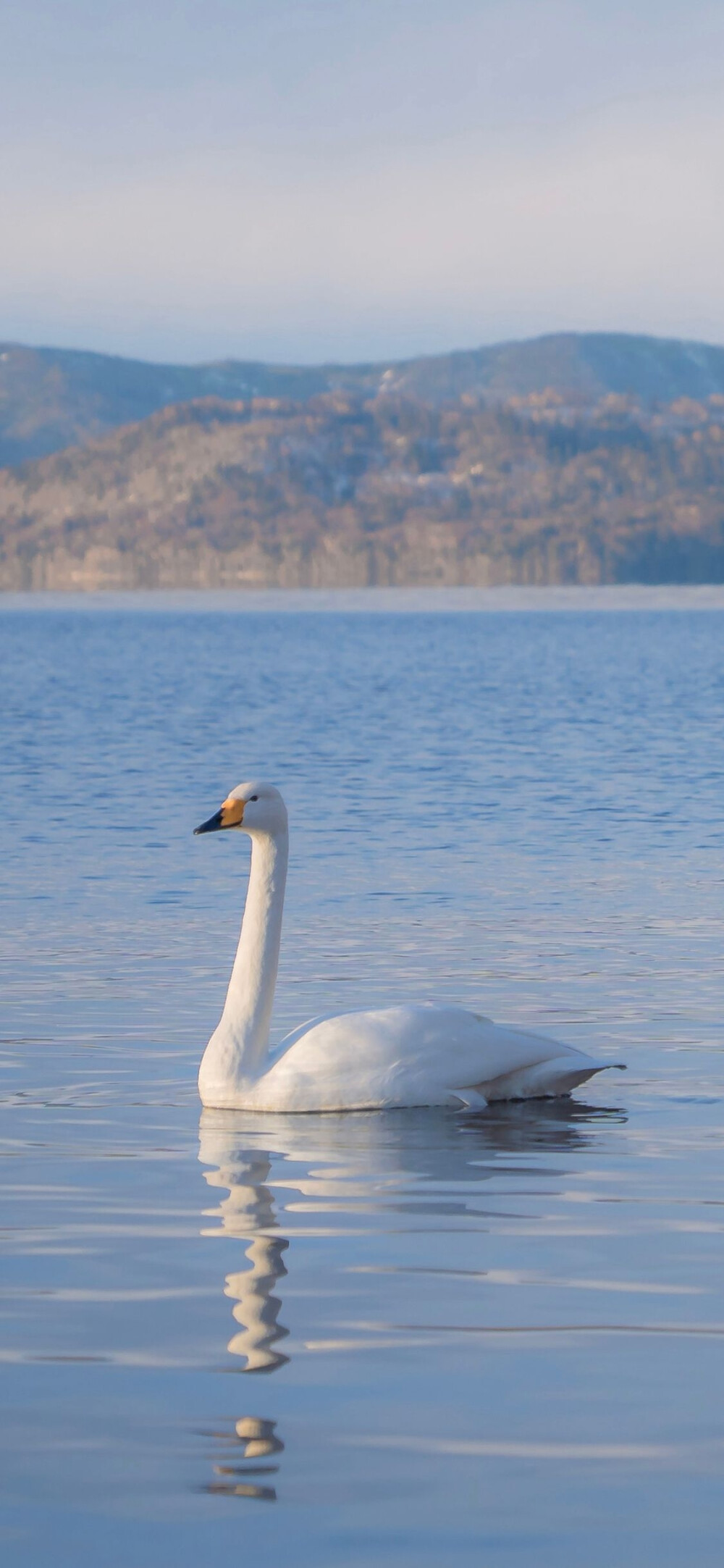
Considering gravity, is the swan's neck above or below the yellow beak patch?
below

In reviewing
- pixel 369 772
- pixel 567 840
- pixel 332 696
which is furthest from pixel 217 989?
pixel 332 696

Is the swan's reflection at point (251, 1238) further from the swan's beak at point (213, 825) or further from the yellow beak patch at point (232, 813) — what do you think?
the yellow beak patch at point (232, 813)

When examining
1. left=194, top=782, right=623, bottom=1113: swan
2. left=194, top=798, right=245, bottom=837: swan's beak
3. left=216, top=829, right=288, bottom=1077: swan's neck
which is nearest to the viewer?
left=194, top=782, right=623, bottom=1113: swan

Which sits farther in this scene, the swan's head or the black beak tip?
the swan's head

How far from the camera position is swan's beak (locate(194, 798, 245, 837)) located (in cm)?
1386

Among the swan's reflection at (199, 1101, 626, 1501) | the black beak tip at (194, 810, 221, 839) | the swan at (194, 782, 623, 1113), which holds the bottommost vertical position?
the swan's reflection at (199, 1101, 626, 1501)

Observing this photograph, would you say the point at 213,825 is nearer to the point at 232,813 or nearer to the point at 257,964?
the point at 232,813

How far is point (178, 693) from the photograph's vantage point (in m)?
93.2

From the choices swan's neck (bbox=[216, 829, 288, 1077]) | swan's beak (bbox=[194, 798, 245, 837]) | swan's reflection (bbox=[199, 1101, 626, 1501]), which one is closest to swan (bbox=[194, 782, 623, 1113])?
swan's neck (bbox=[216, 829, 288, 1077])

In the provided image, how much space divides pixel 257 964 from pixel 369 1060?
962 mm

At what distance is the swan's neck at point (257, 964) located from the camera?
43.3ft

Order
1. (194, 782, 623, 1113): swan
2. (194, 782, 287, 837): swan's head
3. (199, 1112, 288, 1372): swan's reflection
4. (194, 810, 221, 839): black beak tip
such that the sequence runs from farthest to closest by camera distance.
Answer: (194, 782, 287, 837): swan's head < (194, 810, 221, 839): black beak tip < (194, 782, 623, 1113): swan < (199, 1112, 288, 1372): swan's reflection

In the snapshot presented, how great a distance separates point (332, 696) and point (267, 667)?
130ft

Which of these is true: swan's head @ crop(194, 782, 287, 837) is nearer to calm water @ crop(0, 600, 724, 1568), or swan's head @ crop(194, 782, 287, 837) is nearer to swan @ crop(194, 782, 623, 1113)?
swan @ crop(194, 782, 623, 1113)
